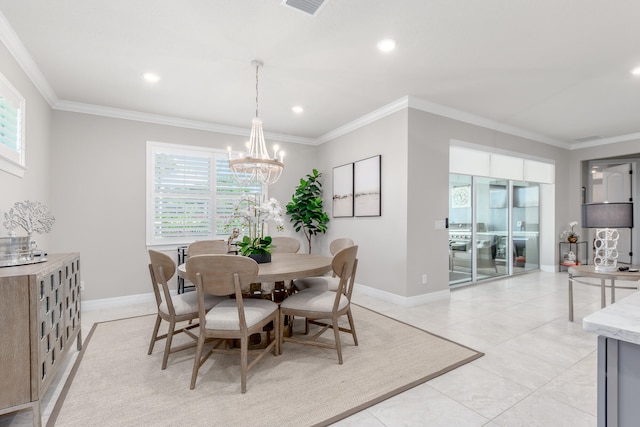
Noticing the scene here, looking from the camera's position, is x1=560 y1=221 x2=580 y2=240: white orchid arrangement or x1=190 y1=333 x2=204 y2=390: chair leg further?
x1=560 y1=221 x2=580 y2=240: white orchid arrangement

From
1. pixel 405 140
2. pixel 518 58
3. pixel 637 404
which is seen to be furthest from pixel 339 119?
pixel 637 404

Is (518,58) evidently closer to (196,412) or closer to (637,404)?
(637,404)


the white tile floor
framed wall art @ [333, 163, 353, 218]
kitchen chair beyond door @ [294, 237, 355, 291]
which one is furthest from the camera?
framed wall art @ [333, 163, 353, 218]

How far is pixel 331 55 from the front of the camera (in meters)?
2.79

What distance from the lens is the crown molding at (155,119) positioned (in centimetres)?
387

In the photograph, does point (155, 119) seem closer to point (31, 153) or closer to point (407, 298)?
point (31, 153)

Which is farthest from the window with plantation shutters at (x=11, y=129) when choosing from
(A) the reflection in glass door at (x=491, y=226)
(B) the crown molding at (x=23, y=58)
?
(A) the reflection in glass door at (x=491, y=226)

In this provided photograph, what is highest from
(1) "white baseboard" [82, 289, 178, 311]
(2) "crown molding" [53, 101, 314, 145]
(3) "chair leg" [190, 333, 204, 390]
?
(2) "crown molding" [53, 101, 314, 145]

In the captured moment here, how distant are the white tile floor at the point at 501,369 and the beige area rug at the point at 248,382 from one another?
14 cm

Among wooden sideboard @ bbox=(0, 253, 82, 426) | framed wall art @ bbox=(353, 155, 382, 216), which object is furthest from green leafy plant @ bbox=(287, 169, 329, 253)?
wooden sideboard @ bbox=(0, 253, 82, 426)

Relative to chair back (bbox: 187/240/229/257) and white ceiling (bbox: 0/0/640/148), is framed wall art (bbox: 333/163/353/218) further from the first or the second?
chair back (bbox: 187/240/229/257)

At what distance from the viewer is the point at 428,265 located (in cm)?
411

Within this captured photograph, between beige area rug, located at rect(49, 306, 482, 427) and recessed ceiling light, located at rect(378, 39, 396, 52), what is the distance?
2612 mm

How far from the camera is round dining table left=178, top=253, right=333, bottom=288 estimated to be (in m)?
2.29
